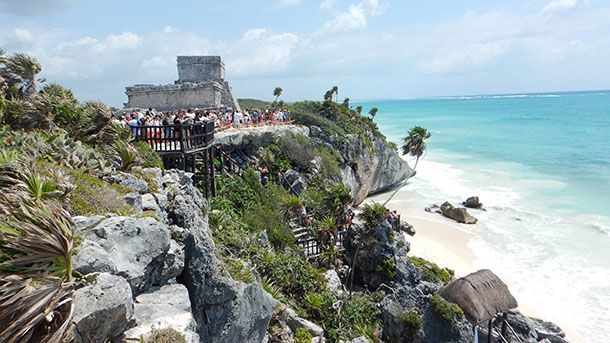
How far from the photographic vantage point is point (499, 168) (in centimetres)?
4766

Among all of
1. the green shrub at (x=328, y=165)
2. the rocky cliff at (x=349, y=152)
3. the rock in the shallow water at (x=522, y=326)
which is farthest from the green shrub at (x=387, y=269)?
the green shrub at (x=328, y=165)

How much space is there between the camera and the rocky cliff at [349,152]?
79.4 feet

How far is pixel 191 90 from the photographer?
28.6 m

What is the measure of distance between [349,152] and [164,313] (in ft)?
90.4

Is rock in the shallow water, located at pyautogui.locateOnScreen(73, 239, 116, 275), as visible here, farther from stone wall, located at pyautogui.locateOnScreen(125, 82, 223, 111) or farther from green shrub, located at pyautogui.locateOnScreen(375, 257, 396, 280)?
stone wall, located at pyautogui.locateOnScreen(125, 82, 223, 111)

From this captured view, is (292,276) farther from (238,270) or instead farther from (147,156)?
(147,156)

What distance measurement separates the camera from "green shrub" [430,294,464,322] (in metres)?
13.2

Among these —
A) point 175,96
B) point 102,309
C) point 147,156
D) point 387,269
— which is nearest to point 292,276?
point 387,269

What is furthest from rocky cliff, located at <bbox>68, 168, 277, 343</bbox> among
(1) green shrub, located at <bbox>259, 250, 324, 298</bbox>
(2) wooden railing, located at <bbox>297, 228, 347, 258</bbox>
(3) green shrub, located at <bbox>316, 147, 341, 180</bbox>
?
(3) green shrub, located at <bbox>316, 147, 341, 180</bbox>

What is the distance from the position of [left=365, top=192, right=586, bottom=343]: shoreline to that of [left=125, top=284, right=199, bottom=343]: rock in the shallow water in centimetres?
1586

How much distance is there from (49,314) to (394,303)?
39.7ft

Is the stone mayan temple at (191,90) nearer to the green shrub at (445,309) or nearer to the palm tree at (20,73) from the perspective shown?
the palm tree at (20,73)

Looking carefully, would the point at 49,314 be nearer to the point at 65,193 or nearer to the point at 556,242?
the point at 65,193

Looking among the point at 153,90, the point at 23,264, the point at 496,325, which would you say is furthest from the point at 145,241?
the point at 153,90
